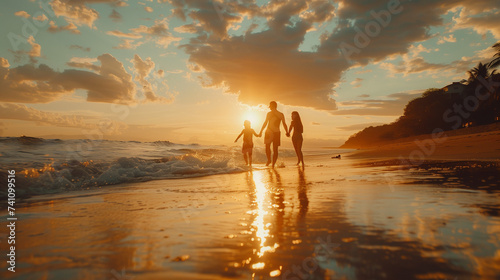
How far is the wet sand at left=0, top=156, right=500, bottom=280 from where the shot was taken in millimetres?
1594

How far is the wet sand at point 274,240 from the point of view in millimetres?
1594

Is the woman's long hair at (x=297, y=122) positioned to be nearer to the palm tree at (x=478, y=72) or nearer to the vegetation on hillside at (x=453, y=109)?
the vegetation on hillside at (x=453, y=109)

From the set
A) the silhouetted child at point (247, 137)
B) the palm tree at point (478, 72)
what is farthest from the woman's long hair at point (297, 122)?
the palm tree at point (478, 72)

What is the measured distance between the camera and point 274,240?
6.99 ft

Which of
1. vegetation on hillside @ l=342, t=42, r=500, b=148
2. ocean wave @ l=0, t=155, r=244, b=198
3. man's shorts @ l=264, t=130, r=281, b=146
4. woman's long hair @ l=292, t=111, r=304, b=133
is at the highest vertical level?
vegetation on hillside @ l=342, t=42, r=500, b=148

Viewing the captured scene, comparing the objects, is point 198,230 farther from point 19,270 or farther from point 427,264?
point 427,264

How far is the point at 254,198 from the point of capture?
4188 mm

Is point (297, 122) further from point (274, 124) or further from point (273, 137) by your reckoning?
point (273, 137)

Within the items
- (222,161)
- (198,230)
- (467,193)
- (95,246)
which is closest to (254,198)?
(198,230)

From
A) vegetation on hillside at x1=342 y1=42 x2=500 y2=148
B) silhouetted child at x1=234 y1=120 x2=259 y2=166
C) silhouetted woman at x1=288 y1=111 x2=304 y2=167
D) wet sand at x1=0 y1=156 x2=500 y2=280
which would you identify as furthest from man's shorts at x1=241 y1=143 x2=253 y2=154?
vegetation on hillside at x1=342 y1=42 x2=500 y2=148

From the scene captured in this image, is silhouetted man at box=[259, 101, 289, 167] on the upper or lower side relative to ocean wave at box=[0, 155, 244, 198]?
upper

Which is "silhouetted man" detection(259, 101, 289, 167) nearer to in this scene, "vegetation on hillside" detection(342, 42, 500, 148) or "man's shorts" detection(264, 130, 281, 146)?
"man's shorts" detection(264, 130, 281, 146)

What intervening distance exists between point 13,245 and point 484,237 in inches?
146

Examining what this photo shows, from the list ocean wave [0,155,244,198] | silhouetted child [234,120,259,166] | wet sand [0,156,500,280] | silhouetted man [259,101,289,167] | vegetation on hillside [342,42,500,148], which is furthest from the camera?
vegetation on hillside [342,42,500,148]
